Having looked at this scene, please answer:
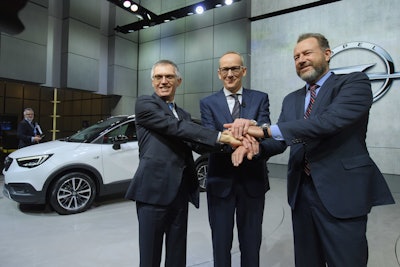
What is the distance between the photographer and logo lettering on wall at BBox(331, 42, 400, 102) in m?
5.34

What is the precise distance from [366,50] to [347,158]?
5.30 meters

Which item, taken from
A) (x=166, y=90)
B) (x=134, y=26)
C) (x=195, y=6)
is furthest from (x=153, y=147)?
(x=134, y=26)

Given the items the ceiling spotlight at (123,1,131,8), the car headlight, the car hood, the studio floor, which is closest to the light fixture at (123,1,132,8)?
the ceiling spotlight at (123,1,131,8)

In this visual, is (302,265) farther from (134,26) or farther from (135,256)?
(134,26)

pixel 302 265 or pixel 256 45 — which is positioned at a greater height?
pixel 256 45

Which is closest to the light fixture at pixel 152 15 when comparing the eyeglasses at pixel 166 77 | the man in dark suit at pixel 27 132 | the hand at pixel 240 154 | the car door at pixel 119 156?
the man in dark suit at pixel 27 132

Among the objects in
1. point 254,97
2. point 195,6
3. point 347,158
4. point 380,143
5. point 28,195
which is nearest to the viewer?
point 347,158

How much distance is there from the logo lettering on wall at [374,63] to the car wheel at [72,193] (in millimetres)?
5465

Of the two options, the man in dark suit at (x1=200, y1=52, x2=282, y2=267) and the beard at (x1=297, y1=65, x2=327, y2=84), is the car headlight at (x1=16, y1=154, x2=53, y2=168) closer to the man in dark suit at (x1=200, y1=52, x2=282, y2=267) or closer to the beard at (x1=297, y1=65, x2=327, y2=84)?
the man in dark suit at (x1=200, y1=52, x2=282, y2=267)

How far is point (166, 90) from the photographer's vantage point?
1708mm

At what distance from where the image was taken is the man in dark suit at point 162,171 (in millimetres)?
1570

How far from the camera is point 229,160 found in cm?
178

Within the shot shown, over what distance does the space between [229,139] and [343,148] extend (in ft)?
1.99

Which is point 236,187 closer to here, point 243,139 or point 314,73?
point 243,139
